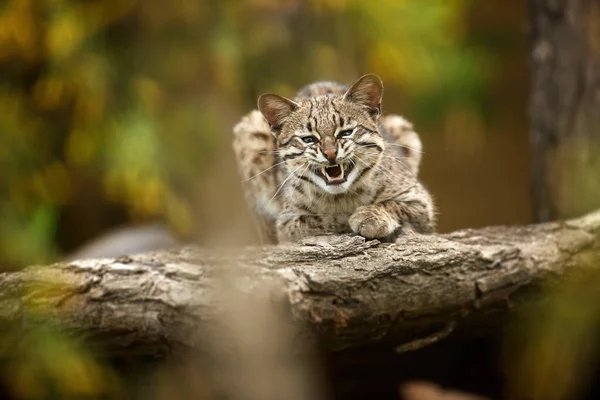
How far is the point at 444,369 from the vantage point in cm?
589

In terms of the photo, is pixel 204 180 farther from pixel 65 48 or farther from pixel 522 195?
pixel 522 195

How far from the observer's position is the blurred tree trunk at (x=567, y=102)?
19.5 ft

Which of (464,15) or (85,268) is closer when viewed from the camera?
(85,268)

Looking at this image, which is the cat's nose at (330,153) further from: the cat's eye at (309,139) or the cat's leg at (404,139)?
the cat's leg at (404,139)

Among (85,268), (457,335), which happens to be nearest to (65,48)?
(85,268)

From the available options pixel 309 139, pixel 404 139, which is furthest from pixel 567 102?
pixel 309 139

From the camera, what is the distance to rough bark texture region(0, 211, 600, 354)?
3877 mm

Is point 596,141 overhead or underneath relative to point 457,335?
overhead

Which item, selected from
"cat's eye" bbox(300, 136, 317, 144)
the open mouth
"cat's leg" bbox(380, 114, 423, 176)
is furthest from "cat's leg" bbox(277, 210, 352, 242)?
"cat's leg" bbox(380, 114, 423, 176)

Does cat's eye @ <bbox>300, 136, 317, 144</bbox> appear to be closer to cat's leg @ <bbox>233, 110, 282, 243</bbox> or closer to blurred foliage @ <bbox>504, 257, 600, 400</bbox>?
cat's leg @ <bbox>233, 110, 282, 243</bbox>

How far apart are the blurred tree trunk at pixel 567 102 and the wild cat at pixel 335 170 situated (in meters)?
1.51

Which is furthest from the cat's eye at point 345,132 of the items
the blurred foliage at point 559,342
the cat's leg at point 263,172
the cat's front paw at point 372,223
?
the blurred foliage at point 559,342

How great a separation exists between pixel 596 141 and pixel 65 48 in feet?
13.0

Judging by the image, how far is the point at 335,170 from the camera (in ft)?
13.8
